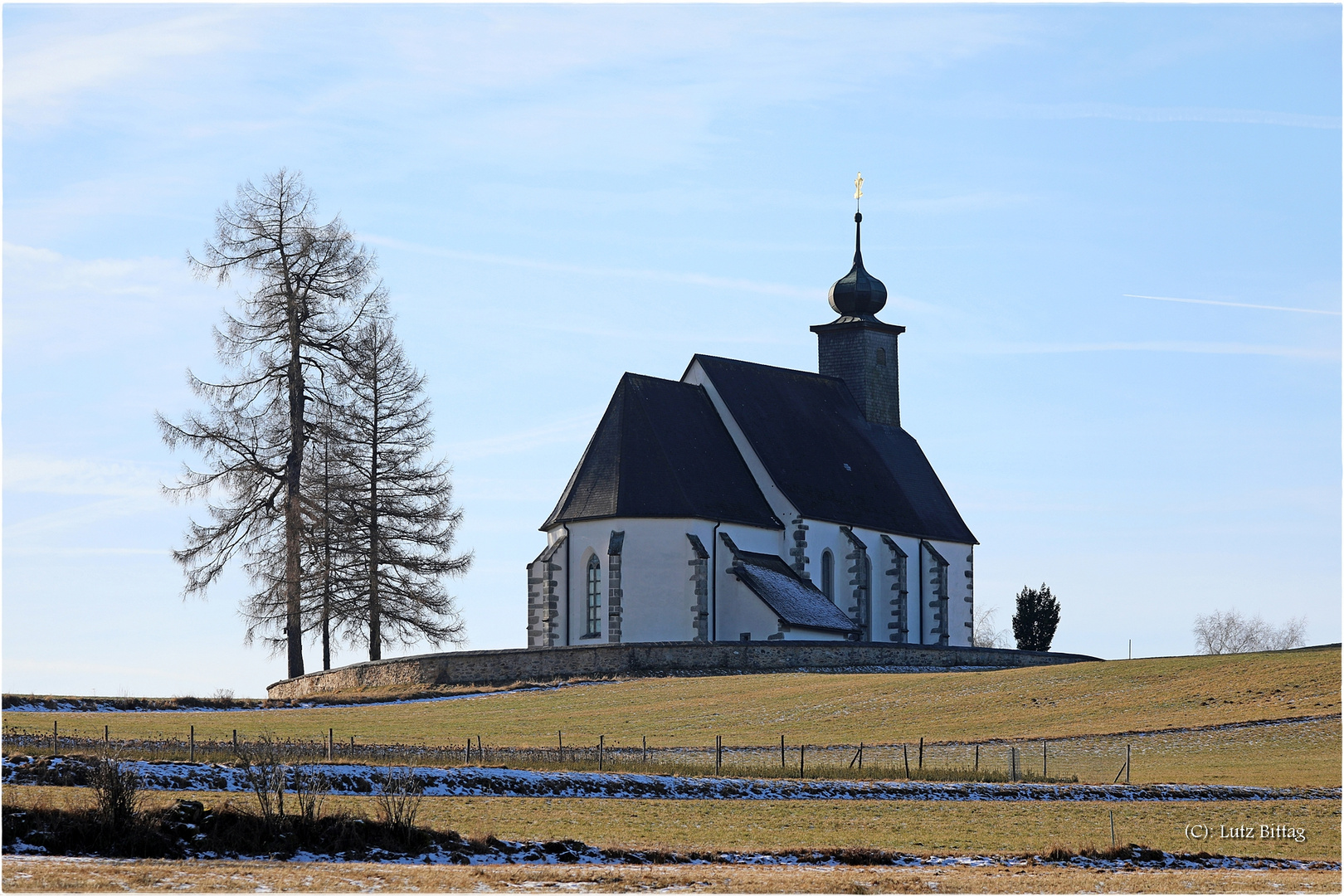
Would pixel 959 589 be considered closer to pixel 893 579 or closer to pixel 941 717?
pixel 893 579

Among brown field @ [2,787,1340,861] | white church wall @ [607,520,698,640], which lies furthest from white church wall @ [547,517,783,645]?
brown field @ [2,787,1340,861]

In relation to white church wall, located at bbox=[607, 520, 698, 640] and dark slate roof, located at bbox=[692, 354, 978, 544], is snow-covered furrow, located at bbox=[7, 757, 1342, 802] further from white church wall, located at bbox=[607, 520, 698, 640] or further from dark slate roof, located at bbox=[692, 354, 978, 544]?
dark slate roof, located at bbox=[692, 354, 978, 544]

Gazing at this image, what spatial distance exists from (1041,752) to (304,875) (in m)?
19.5

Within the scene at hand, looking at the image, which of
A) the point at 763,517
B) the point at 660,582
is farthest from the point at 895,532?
the point at 660,582

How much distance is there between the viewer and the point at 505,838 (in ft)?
68.0

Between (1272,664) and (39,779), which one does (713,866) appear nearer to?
(39,779)

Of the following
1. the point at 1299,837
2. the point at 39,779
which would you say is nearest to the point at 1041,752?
the point at 1299,837

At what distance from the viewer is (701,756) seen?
105 ft

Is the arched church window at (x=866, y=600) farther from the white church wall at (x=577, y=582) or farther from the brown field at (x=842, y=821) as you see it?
the brown field at (x=842, y=821)

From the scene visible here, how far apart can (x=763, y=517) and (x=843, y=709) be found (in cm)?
1673

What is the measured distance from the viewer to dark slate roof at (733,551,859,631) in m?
51.6

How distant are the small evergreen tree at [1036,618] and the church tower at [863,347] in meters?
8.18

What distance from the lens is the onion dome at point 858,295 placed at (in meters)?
67.2

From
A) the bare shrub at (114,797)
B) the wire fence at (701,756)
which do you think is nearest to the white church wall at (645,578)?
the wire fence at (701,756)
